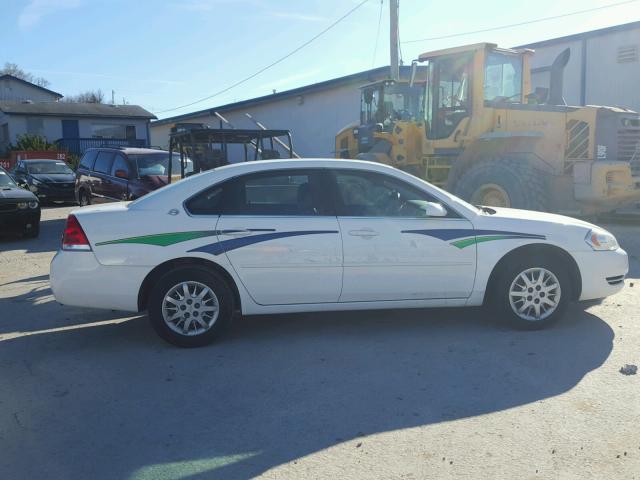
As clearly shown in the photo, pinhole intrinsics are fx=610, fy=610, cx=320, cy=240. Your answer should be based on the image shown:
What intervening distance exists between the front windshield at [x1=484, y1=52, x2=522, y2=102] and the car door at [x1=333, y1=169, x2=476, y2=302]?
587 centimetres

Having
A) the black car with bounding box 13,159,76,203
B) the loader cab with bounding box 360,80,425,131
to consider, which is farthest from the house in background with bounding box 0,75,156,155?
the loader cab with bounding box 360,80,425,131

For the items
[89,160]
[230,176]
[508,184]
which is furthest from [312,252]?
[89,160]

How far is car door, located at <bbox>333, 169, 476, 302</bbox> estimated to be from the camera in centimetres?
518

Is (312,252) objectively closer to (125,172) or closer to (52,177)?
(125,172)

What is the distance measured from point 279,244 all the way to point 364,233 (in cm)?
73

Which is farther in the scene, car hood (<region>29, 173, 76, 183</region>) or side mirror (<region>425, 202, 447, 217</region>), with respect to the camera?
car hood (<region>29, 173, 76, 183</region>)

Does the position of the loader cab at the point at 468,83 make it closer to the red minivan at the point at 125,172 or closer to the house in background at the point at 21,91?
the red minivan at the point at 125,172

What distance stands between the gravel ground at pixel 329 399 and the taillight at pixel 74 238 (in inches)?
35.4

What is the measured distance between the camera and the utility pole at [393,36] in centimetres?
1860

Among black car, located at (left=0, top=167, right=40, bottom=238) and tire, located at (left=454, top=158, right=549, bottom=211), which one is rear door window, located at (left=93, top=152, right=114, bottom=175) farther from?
tire, located at (left=454, top=158, right=549, bottom=211)

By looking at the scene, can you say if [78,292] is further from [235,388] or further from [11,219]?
[11,219]

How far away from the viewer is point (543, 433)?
3.51 meters

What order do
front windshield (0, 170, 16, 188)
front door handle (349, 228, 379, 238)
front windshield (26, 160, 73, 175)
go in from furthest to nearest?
front windshield (26, 160, 73, 175), front windshield (0, 170, 16, 188), front door handle (349, 228, 379, 238)

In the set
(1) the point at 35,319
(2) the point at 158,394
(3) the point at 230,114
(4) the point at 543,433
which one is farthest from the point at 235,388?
(3) the point at 230,114
